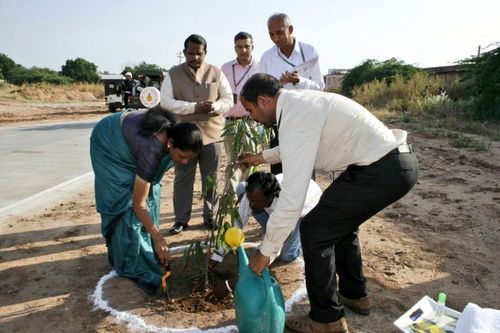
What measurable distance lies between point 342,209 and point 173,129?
1.15 metres

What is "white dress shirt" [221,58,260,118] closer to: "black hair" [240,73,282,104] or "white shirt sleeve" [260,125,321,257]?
"black hair" [240,73,282,104]

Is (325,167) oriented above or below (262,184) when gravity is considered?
above

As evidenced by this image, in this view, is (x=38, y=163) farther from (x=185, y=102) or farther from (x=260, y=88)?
(x=260, y=88)

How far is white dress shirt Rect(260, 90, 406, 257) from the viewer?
195 cm

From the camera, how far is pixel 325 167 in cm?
226

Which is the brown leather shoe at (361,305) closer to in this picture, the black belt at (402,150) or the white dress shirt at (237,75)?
the black belt at (402,150)

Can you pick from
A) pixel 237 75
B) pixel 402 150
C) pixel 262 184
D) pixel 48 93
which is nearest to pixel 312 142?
pixel 402 150

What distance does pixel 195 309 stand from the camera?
283 cm

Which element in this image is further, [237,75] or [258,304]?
Result: [237,75]

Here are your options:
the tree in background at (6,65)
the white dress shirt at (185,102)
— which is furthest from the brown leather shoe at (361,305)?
the tree in background at (6,65)

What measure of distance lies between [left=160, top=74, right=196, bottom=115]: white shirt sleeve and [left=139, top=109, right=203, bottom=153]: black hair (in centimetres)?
92

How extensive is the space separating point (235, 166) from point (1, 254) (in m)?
2.22

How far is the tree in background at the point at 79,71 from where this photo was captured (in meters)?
55.3

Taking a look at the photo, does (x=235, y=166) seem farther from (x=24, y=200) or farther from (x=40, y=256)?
(x=24, y=200)
